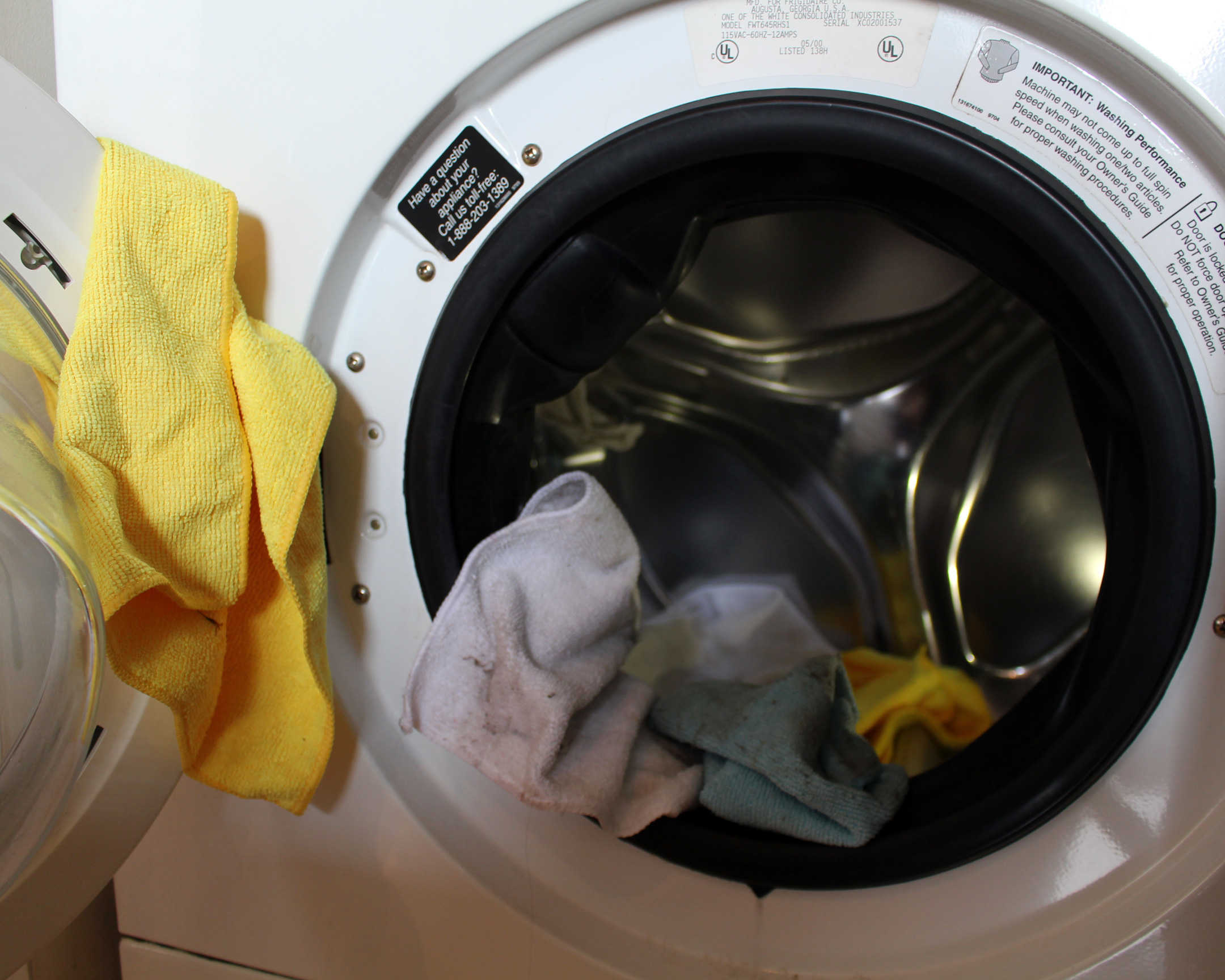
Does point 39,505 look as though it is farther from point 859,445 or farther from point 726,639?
point 859,445

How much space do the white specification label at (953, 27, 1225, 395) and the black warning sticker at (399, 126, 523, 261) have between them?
0.85 ft

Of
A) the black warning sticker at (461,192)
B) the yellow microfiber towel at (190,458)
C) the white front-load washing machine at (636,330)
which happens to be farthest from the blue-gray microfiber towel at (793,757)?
the black warning sticker at (461,192)

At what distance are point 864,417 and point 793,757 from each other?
19.3 inches

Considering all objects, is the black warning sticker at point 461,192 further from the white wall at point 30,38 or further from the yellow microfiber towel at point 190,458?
the white wall at point 30,38

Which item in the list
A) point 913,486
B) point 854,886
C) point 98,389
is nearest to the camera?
point 98,389

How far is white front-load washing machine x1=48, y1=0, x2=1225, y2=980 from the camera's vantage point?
412 millimetres

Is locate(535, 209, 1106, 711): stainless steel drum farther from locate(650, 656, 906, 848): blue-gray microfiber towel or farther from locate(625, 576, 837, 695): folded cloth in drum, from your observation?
locate(650, 656, 906, 848): blue-gray microfiber towel

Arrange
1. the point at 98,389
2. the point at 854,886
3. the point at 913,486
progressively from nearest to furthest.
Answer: the point at 98,389 < the point at 854,886 < the point at 913,486

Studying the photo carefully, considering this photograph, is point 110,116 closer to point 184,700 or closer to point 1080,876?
point 184,700

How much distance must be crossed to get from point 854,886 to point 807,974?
7cm

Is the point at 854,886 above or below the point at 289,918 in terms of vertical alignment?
above

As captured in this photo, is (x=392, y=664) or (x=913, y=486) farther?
(x=913, y=486)

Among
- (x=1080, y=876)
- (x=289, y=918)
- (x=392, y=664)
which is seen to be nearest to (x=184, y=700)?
(x=392, y=664)

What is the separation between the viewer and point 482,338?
1.61 ft
